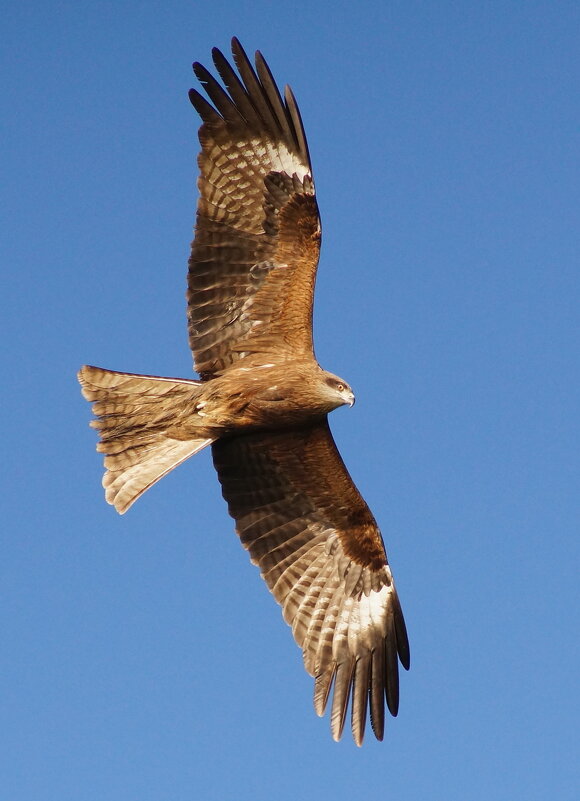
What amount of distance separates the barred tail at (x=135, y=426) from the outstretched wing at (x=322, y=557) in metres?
0.74

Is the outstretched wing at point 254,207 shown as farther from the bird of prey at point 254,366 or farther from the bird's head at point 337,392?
the bird's head at point 337,392

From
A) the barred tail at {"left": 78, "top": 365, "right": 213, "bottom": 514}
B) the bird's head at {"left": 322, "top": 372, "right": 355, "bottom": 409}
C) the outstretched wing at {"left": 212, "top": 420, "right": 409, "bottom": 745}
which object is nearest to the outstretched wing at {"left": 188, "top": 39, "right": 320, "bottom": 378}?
the bird's head at {"left": 322, "top": 372, "right": 355, "bottom": 409}

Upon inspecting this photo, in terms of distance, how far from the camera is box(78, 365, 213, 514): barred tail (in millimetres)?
11875

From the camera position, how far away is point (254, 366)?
11.8 metres

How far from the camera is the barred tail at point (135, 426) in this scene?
468 inches

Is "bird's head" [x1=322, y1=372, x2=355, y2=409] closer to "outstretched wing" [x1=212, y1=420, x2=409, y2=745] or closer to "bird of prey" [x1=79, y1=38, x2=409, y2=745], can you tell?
"bird of prey" [x1=79, y1=38, x2=409, y2=745]

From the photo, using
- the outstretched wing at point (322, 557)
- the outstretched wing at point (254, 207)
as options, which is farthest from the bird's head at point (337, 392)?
the outstretched wing at point (322, 557)

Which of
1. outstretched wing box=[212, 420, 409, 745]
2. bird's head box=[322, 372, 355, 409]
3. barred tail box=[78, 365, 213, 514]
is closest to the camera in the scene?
bird's head box=[322, 372, 355, 409]

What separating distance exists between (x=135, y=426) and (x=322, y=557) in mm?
2094

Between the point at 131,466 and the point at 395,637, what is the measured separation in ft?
8.99

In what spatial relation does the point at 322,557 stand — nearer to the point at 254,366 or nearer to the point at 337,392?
the point at 337,392

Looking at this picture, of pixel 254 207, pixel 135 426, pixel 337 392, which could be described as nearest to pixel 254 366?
pixel 337 392

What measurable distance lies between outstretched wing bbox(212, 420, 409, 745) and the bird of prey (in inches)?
0.7

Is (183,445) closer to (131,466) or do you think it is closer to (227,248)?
(131,466)
